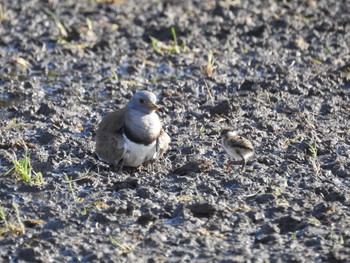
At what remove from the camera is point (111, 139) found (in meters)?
9.12

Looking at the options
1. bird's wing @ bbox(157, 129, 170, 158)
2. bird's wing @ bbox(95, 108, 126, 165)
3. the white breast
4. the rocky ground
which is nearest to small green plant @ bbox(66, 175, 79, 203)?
the rocky ground

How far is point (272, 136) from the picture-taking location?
1016 cm

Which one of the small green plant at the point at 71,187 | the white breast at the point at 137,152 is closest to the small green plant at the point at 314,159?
the white breast at the point at 137,152

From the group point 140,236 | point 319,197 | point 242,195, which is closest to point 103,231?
point 140,236

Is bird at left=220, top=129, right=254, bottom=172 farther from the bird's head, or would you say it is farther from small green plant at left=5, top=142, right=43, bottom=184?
small green plant at left=5, top=142, right=43, bottom=184

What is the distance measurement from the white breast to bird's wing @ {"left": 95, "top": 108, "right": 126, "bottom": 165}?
5 cm

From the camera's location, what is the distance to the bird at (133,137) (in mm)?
9102

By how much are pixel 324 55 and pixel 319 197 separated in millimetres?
4597

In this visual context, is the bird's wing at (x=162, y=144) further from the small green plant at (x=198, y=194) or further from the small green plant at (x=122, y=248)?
the small green plant at (x=122, y=248)

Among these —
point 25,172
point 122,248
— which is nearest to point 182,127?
point 25,172

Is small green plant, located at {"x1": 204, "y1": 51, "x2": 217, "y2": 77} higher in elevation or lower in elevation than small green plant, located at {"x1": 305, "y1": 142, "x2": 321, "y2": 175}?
lower

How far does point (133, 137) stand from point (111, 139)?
21 centimetres

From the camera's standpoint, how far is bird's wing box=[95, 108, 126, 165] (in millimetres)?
9094

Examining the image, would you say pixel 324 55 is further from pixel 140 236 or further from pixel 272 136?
pixel 140 236
